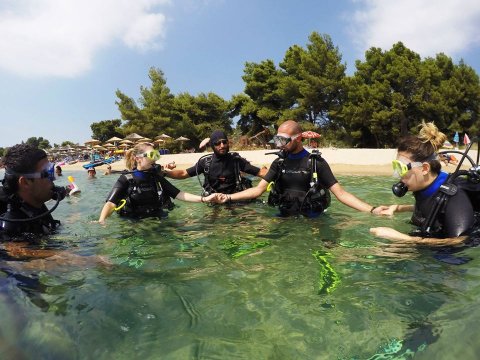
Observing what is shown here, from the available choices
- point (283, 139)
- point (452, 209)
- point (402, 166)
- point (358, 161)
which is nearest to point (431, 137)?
point (402, 166)

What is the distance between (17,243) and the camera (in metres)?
3.72

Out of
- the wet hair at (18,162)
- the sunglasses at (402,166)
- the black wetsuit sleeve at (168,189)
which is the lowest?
the black wetsuit sleeve at (168,189)

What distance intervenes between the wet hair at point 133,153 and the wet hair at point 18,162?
2.07m

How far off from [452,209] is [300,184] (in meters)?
2.24

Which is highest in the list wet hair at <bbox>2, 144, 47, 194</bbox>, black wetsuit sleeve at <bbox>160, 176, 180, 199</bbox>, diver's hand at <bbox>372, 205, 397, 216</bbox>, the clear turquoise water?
wet hair at <bbox>2, 144, 47, 194</bbox>

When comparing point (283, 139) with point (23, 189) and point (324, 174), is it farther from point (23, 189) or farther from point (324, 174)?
point (23, 189)

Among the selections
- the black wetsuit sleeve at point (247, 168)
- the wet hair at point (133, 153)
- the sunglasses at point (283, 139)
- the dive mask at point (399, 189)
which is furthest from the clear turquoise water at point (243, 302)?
the black wetsuit sleeve at point (247, 168)

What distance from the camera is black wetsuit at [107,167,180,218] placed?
5457 millimetres

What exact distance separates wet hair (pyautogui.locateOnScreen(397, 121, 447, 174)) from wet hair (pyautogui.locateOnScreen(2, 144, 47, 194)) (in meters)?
3.58

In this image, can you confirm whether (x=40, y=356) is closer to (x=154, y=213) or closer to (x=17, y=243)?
(x=17, y=243)

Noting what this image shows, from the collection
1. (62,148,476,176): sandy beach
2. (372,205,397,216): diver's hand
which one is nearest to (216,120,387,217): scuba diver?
(372,205,397,216): diver's hand

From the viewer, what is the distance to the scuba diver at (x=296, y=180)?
5.07m

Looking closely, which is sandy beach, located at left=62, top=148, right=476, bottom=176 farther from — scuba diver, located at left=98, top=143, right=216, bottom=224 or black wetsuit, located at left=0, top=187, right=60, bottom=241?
black wetsuit, located at left=0, top=187, right=60, bottom=241

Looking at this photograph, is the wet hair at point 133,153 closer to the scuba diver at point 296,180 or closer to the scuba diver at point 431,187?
the scuba diver at point 296,180
